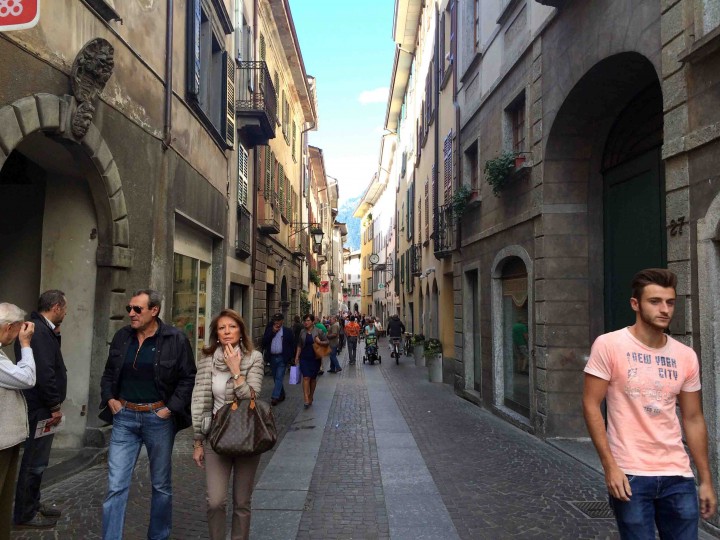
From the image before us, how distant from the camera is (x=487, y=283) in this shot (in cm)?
1098

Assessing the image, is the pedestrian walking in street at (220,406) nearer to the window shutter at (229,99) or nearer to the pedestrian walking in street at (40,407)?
the pedestrian walking in street at (40,407)

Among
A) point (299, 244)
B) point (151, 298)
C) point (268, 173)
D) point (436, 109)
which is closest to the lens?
point (151, 298)

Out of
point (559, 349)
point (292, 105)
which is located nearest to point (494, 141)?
point (559, 349)

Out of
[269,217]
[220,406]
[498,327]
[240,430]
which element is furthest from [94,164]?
[269,217]

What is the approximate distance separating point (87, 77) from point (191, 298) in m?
5.34

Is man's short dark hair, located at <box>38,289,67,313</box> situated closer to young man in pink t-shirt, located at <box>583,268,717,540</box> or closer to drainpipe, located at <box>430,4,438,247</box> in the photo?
young man in pink t-shirt, located at <box>583,268,717,540</box>

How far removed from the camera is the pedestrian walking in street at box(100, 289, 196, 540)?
12.8ft

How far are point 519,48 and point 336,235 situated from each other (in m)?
52.8

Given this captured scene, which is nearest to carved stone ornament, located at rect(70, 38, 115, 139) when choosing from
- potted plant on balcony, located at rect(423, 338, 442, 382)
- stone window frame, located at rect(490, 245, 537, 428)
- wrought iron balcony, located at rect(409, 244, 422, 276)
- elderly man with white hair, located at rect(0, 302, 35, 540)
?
elderly man with white hair, located at rect(0, 302, 35, 540)

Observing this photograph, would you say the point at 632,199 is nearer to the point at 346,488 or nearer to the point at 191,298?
the point at 346,488

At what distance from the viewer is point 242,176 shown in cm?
1422

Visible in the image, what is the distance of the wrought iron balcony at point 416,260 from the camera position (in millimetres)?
22047

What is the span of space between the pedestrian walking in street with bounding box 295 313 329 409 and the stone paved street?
117cm

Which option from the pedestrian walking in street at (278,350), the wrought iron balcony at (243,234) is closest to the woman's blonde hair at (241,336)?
the pedestrian walking in street at (278,350)
